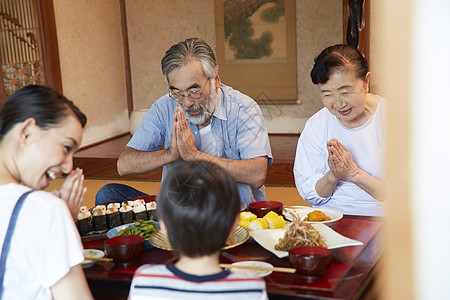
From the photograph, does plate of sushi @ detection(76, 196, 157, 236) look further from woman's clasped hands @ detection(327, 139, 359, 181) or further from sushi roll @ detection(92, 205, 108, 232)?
woman's clasped hands @ detection(327, 139, 359, 181)

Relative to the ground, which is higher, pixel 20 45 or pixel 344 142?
pixel 20 45

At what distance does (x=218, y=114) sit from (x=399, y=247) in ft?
A: 7.41

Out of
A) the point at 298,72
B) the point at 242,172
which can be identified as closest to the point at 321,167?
the point at 242,172

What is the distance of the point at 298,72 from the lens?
22.2 feet

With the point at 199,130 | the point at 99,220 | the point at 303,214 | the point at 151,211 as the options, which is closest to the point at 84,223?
the point at 99,220

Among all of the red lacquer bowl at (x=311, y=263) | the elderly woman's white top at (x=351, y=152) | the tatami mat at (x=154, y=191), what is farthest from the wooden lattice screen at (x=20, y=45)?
Result: the red lacquer bowl at (x=311, y=263)

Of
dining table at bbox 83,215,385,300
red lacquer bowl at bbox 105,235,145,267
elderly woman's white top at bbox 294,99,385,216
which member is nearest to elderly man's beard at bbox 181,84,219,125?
elderly woman's white top at bbox 294,99,385,216

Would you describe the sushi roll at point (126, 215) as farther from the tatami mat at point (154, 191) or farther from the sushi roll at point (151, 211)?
the tatami mat at point (154, 191)

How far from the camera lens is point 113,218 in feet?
6.82

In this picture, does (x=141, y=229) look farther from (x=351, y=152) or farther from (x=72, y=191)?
(x=351, y=152)

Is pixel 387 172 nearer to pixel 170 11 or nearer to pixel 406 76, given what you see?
pixel 406 76

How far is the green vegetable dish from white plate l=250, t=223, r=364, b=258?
1.23ft

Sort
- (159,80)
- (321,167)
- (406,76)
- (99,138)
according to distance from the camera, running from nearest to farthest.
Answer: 1. (406,76)
2. (321,167)
3. (99,138)
4. (159,80)

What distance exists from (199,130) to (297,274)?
4.62ft
